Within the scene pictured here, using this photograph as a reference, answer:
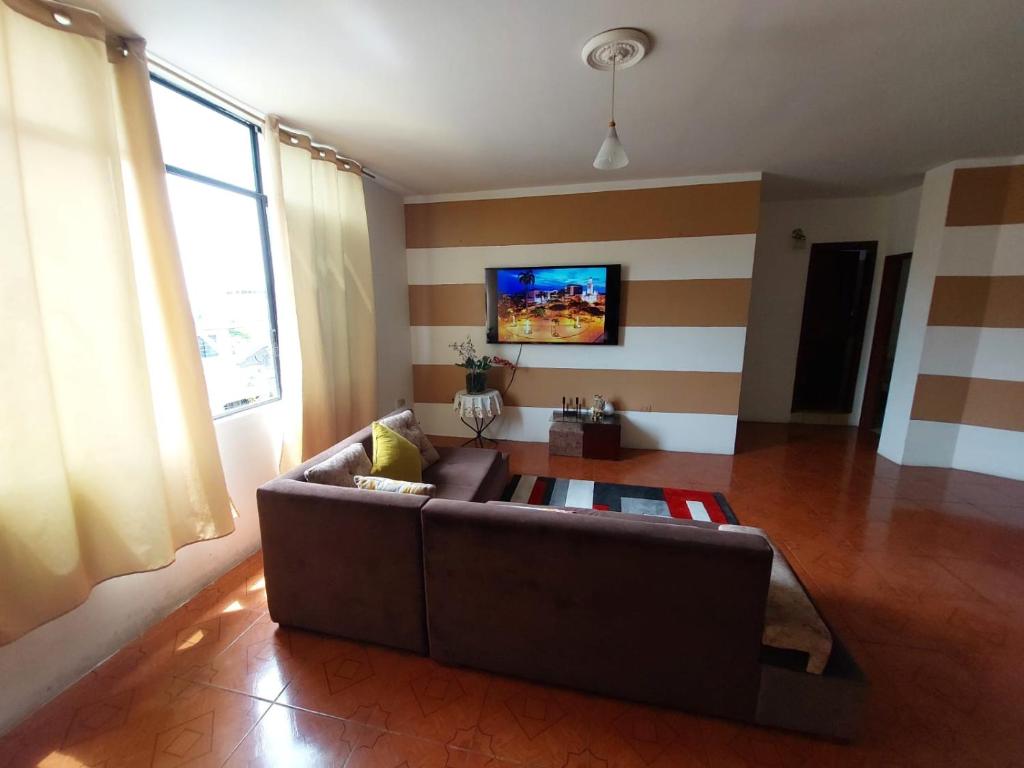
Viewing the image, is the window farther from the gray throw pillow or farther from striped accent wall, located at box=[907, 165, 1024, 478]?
striped accent wall, located at box=[907, 165, 1024, 478]

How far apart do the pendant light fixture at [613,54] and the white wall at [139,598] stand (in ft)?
8.40

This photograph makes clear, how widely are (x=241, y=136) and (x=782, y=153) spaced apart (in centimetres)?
387

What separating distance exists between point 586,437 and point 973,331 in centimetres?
351

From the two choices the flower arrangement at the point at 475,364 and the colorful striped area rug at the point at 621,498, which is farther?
the flower arrangement at the point at 475,364

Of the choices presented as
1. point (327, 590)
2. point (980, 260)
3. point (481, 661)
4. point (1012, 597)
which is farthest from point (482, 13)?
point (980, 260)

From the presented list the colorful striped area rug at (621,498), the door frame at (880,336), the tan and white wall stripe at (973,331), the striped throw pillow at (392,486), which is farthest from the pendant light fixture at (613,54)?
the door frame at (880,336)

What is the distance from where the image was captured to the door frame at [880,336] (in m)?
4.63

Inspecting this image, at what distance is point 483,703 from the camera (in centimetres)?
164

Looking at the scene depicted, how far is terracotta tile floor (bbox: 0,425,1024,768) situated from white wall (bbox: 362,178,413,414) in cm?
217

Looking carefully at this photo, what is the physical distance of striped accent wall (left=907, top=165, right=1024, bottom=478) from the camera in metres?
3.48

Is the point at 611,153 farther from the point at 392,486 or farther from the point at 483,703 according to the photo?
the point at 483,703

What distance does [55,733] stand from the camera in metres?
1.53

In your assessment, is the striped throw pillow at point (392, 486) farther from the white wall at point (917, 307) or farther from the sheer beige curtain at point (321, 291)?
the white wall at point (917, 307)

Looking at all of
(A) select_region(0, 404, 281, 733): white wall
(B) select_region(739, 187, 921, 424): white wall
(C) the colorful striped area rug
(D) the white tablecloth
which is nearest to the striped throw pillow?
(A) select_region(0, 404, 281, 733): white wall
